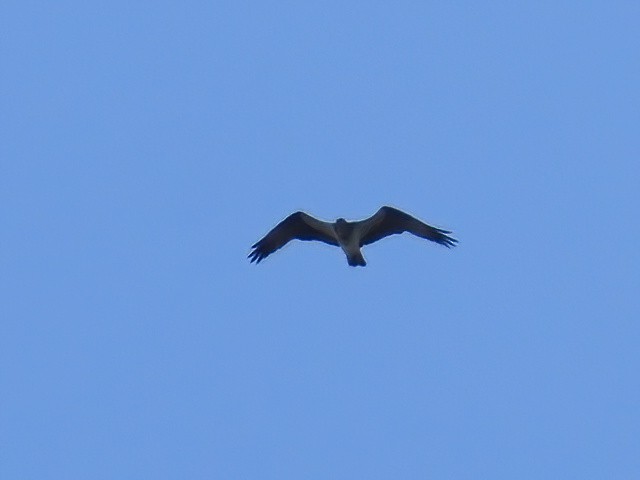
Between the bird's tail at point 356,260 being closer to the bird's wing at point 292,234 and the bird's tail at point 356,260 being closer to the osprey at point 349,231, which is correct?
the osprey at point 349,231

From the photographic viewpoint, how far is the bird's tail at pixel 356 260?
24656 mm

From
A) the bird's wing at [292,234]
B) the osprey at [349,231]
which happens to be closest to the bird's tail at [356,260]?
the osprey at [349,231]

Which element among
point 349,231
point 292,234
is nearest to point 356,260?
point 349,231

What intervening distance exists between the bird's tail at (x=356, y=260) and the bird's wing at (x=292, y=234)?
102 cm

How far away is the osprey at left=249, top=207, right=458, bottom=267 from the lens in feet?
82.9

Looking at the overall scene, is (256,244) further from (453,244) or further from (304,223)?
(453,244)

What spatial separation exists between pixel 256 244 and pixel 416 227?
303cm

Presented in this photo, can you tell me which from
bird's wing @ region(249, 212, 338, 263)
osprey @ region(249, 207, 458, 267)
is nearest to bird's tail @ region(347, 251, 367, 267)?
osprey @ region(249, 207, 458, 267)

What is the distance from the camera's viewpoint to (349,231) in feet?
83.0

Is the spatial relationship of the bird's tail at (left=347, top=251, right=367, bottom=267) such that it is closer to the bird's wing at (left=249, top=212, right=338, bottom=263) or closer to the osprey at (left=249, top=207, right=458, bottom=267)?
the osprey at (left=249, top=207, right=458, bottom=267)

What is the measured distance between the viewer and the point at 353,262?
24719mm

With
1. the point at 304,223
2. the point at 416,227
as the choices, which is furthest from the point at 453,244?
the point at 304,223

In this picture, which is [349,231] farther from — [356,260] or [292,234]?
[292,234]

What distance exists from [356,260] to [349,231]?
0.75 m
